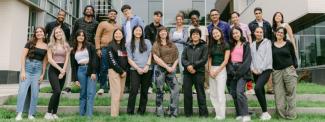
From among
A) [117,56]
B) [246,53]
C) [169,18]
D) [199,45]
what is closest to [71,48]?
[117,56]

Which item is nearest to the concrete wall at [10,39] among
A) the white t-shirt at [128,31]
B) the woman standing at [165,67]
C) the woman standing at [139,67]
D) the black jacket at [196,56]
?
the white t-shirt at [128,31]

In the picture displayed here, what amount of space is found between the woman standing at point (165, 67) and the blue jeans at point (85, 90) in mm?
1271

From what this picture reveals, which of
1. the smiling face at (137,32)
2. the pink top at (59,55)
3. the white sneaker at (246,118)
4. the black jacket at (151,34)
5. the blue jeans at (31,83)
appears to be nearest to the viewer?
the white sneaker at (246,118)

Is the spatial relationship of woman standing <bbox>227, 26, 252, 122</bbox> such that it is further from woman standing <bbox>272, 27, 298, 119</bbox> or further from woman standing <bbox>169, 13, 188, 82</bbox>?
woman standing <bbox>169, 13, 188, 82</bbox>

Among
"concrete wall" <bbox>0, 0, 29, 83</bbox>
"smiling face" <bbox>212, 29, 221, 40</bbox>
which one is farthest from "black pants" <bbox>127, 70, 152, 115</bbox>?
"concrete wall" <bbox>0, 0, 29, 83</bbox>

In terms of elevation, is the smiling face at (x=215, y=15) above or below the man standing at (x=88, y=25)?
above

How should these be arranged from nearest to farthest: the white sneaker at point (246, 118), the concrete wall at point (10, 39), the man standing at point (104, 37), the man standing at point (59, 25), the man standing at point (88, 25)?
the white sneaker at point (246, 118), the man standing at point (104, 37), the man standing at point (88, 25), the man standing at point (59, 25), the concrete wall at point (10, 39)

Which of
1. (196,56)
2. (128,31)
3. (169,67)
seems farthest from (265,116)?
(128,31)

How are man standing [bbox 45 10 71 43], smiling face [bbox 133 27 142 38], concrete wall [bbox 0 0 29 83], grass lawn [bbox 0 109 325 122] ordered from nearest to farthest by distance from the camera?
grass lawn [bbox 0 109 325 122] → smiling face [bbox 133 27 142 38] → man standing [bbox 45 10 71 43] → concrete wall [bbox 0 0 29 83]

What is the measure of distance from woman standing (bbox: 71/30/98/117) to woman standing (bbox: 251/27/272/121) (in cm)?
316

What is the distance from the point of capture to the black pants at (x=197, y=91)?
668 centimetres

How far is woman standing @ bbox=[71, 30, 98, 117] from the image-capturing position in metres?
6.58

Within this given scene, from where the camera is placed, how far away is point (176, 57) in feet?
22.9

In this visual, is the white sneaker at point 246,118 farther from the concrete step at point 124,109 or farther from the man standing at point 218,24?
the man standing at point 218,24
